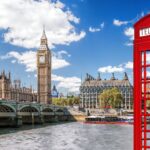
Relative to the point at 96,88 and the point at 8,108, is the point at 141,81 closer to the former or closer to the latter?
the point at 8,108

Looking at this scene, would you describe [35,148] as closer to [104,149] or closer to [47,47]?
[104,149]

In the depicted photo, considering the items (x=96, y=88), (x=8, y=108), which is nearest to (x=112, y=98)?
(x=96, y=88)

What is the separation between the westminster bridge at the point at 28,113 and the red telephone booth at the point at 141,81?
66516 mm

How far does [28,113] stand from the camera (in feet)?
314

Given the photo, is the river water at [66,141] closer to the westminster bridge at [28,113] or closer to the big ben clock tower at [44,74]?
the westminster bridge at [28,113]

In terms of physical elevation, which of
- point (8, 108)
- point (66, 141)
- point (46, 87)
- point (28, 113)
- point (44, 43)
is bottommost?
point (66, 141)

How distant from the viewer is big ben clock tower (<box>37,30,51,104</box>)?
157125 millimetres

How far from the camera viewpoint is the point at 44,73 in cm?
16100

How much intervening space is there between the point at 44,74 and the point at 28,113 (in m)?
65.8

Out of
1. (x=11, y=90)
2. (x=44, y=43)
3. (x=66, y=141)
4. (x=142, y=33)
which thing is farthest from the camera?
(x=44, y=43)

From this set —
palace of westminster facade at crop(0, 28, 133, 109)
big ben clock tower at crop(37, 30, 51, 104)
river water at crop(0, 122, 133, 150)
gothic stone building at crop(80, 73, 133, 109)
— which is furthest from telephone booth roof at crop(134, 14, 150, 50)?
gothic stone building at crop(80, 73, 133, 109)

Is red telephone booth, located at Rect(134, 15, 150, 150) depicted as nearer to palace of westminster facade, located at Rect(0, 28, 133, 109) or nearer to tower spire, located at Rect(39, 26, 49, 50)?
palace of westminster facade, located at Rect(0, 28, 133, 109)

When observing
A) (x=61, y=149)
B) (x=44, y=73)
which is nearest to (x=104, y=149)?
(x=61, y=149)

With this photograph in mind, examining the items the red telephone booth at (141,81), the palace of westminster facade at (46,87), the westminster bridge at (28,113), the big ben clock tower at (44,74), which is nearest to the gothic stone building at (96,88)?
the palace of westminster facade at (46,87)
